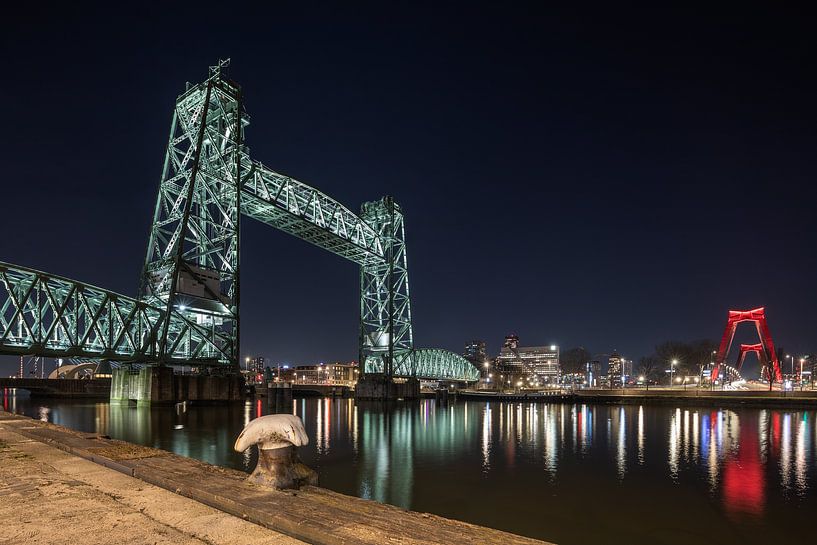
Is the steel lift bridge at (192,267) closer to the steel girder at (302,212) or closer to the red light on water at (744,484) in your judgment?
the steel girder at (302,212)

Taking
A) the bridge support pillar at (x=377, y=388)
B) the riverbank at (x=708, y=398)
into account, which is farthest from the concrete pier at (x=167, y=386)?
the riverbank at (x=708, y=398)

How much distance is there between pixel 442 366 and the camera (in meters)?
97.7

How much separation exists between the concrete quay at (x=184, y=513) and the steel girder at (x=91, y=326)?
32868mm

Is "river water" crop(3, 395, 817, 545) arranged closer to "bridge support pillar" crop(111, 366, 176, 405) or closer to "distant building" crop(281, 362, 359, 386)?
"bridge support pillar" crop(111, 366, 176, 405)

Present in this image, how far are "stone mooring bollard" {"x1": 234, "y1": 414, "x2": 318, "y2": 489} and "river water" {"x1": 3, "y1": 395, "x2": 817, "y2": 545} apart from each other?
19.2ft

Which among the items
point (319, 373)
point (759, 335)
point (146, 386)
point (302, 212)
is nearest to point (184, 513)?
point (146, 386)

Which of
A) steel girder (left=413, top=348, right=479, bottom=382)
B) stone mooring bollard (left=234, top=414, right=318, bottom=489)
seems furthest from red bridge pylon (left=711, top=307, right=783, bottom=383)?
stone mooring bollard (left=234, top=414, right=318, bottom=489)

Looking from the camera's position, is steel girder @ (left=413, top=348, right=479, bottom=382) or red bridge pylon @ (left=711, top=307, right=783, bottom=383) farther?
steel girder @ (left=413, top=348, right=479, bottom=382)

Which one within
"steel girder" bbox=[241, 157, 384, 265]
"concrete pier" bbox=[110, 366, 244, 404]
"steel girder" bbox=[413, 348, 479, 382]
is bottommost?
"steel girder" bbox=[413, 348, 479, 382]

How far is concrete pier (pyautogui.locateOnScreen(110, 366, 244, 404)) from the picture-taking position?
38878 mm

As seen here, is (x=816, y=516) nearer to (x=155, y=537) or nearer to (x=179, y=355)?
(x=155, y=537)

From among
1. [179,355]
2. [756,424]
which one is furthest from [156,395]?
[756,424]

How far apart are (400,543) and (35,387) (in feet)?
277

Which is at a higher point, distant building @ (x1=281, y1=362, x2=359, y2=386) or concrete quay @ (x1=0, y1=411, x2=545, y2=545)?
concrete quay @ (x1=0, y1=411, x2=545, y2=545)
